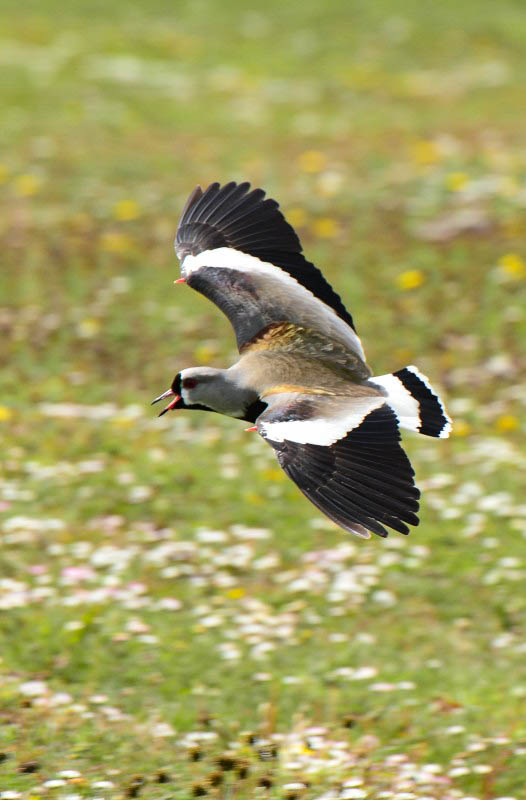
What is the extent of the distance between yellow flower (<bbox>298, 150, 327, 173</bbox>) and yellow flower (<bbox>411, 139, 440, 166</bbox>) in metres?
0.87

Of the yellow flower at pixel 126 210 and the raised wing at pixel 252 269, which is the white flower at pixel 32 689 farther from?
the yellow flower at pixel 126 210

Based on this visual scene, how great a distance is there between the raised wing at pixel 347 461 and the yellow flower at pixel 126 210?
7349 mm

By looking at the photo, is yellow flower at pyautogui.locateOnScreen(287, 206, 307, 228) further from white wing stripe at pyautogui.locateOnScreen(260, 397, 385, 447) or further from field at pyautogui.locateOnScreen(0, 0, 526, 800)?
white wing stripe at pyautogui.locateOnScreen(260, 397, 385, 447)

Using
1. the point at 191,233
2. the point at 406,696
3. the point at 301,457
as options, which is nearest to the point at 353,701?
the point at 406,696

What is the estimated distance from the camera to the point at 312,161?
13.0 meters

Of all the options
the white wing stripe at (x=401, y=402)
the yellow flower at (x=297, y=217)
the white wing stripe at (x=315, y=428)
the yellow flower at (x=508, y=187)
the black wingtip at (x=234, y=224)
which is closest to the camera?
the white wing stripe at (x=315, y=428)

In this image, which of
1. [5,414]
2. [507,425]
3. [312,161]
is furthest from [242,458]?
[312,161]

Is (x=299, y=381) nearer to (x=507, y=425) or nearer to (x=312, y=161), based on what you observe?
(x=507, y=425)

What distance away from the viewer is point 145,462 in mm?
7727

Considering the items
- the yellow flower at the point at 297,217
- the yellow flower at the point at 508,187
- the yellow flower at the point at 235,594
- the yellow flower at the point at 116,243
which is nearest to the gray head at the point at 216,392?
the yellow flower at the point at 235,594

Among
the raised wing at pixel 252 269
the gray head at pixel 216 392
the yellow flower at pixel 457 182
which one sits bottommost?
the gray head at pixel 216 392

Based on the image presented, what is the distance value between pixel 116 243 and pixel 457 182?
3.08 metres

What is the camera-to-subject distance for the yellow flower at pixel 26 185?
12203 mm

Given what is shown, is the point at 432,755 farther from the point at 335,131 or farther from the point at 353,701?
the point at 335,131
